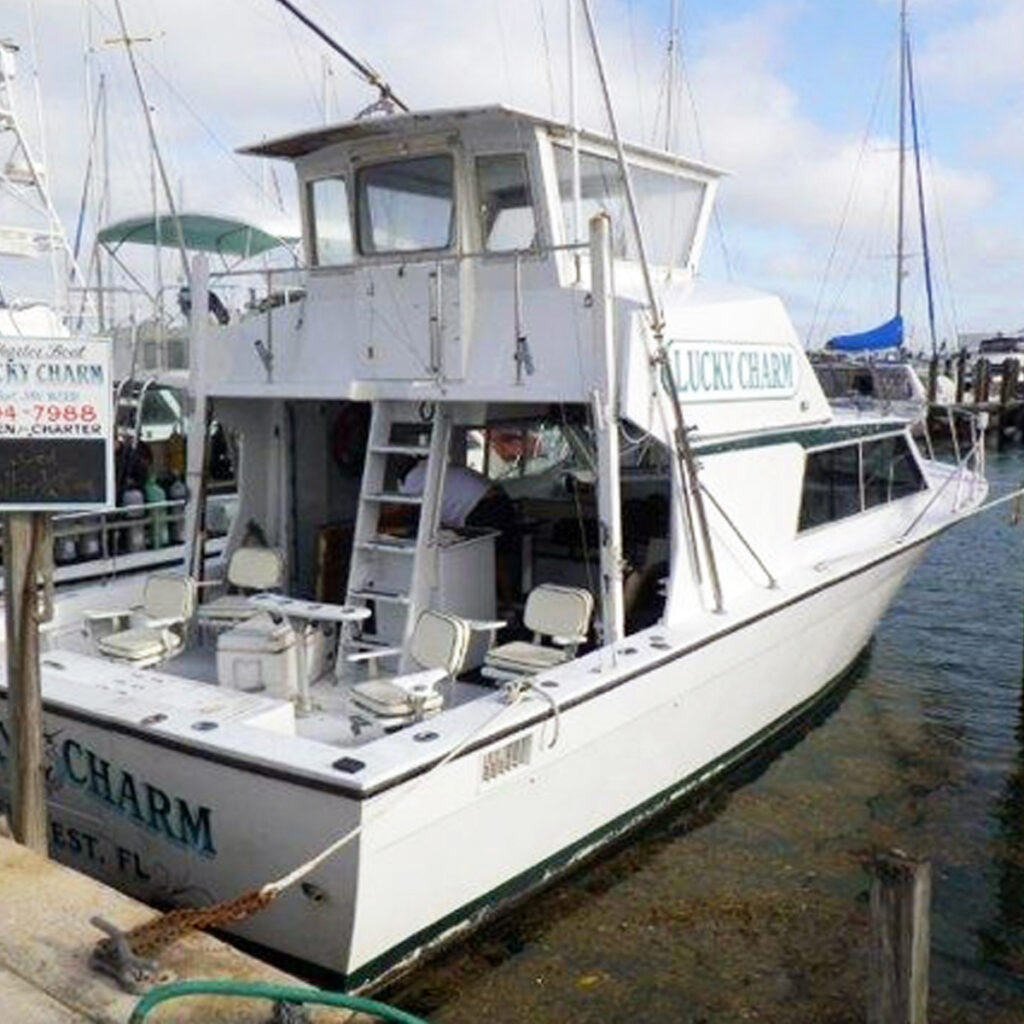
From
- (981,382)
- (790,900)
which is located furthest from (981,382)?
(790,900)

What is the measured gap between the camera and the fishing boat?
4.84 m

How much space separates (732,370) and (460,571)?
2.20 m

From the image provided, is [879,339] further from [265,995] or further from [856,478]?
[265,995]

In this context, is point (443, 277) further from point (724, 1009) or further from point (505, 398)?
point (724, 1009)

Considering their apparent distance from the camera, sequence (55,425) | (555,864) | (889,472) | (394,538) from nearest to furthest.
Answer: (55,425) < (555,864) < (394,538) < (889,472)

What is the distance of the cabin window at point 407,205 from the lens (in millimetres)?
6891

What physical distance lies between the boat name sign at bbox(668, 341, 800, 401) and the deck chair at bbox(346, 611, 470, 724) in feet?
6.58

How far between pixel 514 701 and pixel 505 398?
199 centimetres

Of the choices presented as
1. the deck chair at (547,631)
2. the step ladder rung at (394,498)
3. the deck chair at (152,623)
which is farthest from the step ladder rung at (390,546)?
the deck chair at (152,623)

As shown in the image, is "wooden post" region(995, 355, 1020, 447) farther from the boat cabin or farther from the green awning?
the boat cabin

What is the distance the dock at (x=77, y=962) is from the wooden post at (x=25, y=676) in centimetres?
35

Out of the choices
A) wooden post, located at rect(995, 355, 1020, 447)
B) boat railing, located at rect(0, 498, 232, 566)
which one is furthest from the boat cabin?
wooden post, located at rect(995, 355, 1020, 447)

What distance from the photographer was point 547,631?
6.27m

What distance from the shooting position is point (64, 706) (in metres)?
5.23
